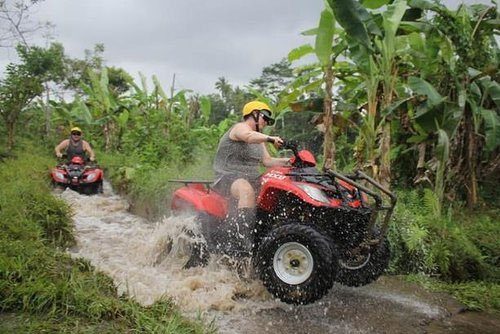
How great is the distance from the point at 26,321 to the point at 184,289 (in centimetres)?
196

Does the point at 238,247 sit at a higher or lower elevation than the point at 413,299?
higher

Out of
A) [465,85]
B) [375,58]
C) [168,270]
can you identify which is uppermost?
[375,58]

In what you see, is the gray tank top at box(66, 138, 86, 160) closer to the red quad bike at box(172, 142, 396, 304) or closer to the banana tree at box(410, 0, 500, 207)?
the red quad bike at box(172, 142, 396, 304)

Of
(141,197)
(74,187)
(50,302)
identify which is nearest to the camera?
(50,302)

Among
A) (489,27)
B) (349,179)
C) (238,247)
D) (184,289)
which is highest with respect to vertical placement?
(489,27)

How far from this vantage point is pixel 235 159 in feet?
18.4

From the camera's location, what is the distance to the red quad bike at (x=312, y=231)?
14.1ft

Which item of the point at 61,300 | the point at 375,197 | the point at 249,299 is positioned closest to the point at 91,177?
the point at 249,299

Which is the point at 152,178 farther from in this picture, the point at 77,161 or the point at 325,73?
the point at 325,73

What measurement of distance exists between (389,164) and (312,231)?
11.8 feet

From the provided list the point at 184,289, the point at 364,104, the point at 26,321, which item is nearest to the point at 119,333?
the point at 26,321

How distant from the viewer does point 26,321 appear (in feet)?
10.8

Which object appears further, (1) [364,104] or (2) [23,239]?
(1) [364,104]

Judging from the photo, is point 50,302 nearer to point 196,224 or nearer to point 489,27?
point 196,224
